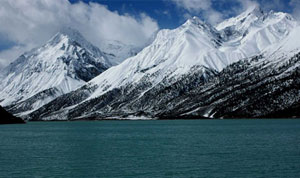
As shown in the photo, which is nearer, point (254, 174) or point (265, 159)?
point (254, 174)

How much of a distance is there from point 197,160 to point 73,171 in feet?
81.4

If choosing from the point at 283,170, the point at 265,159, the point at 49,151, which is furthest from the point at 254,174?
the point at 49,151

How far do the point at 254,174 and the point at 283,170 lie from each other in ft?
21.9

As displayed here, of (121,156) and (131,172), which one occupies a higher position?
(121,156)

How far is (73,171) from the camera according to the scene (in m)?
73.1

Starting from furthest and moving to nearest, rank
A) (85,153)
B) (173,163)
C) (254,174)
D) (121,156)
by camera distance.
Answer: (85,153), (121,156), (173,163), (254,174)

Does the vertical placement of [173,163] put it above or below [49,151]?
below

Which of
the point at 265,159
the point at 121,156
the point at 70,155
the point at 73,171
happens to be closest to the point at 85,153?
the point at 70,155

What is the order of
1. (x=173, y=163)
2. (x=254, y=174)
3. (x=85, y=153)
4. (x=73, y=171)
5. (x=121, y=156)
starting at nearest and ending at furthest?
(x=254, y=174), (x=73, y=171), (x=173, y=163), (x=121, y=156), (x=85, y=153)

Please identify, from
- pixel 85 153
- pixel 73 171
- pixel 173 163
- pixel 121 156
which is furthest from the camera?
pixel 85 153

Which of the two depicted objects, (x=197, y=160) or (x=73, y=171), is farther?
(x=197, y=160)

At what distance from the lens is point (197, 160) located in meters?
82.6

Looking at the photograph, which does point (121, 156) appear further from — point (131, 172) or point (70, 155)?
point (131, 172)

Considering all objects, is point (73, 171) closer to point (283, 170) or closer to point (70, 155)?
point (70, 155)
